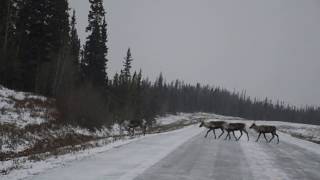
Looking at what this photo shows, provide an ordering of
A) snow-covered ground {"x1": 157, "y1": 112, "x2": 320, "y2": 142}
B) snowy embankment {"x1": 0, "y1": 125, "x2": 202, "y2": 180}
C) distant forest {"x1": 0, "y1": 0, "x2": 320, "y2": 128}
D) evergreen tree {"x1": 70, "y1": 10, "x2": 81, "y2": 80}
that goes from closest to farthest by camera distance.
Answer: snowy embankment {"x1": 0, "y1": 125, "x2": 202, "y2": 180}
distant forest {"x1": 0, "y1": 0, "x2": 320, "y2": 128}
snow-covered ground {"x1": 157, "y1": 112, "x2": 320, "y2": 142}
evergreen tree {"x1": 70, "y1": 10, "x2": 81, "y2": 80}

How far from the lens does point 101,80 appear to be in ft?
205

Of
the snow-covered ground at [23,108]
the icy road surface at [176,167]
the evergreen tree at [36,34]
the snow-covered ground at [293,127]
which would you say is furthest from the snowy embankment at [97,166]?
the evergreen tree at [36,34]

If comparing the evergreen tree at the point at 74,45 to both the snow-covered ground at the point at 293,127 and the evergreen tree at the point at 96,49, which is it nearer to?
the evergreen tree at the point at 96,49

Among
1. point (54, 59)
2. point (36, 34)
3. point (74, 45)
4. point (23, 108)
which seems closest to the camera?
point (23, 108)

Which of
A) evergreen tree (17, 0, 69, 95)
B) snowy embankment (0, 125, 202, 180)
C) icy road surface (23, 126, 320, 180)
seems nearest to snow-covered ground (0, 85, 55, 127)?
evergreen tree (17, 0, 69, 95)

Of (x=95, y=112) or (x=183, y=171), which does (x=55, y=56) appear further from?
(x=183, y=171)

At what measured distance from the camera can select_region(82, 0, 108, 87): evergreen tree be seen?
58312mm

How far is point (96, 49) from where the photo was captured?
5988cm

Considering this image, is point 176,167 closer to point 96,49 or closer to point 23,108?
point 23,108

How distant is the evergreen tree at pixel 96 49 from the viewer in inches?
2296

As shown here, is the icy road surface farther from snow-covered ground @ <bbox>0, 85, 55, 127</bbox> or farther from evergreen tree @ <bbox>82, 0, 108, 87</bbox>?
evergreen tree @ <bbox>82, 0, 108, 87</bbox>

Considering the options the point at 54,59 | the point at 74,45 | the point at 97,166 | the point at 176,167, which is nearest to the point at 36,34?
the point at 54,59

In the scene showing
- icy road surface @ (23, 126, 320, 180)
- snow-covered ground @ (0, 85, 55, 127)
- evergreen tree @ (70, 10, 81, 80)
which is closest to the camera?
icy road surface @ (23, 126, 320, 180)

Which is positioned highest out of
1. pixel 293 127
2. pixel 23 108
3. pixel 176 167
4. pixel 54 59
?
pixel 54 59
